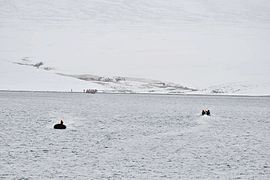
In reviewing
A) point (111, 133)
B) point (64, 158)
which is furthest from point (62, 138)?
point (64, 158)

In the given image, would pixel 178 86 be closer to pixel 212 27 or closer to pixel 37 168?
pixel 212 27

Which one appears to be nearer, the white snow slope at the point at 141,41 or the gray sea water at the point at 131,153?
the gray sea water at the point at 131,153

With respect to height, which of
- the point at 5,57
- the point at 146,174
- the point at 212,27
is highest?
the point at 212,27

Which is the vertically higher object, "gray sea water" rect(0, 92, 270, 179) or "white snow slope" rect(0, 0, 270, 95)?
"white snow slope" rect(0, 0, 270, 95)

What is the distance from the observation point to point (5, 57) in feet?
424

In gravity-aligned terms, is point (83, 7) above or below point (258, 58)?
above

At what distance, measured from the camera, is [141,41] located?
139 m

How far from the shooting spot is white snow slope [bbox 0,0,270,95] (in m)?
121

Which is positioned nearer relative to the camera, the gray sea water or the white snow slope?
the gray sea water

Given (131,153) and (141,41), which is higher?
(141,41)

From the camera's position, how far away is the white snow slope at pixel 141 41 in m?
121

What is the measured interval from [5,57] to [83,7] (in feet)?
124

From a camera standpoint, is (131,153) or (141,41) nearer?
(131,153)

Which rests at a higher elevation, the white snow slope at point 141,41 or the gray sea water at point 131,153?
the white snow slope at point 141,41
